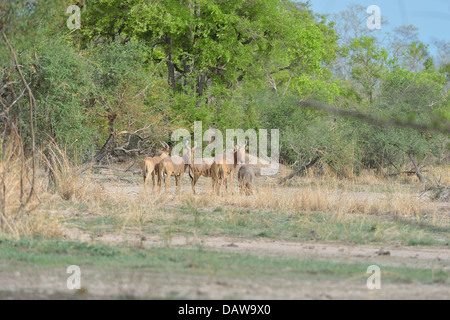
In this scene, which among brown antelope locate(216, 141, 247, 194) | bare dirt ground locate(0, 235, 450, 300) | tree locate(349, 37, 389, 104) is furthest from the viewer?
tree locate(349, 37, 389, 104)

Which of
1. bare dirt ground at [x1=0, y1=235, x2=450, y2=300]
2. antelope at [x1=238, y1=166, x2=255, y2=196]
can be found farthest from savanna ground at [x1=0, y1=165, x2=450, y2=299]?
antelope at [x1=238, y1=166, x2=255, y2=196]

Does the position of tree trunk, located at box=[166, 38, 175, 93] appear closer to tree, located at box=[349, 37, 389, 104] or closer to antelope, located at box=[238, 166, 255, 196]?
antelope, located at box=[238, 166, 255, 196]

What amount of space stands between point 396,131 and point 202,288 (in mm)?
21366

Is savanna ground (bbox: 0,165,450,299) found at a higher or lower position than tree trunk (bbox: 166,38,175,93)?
lower

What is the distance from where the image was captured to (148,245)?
965 centimetres

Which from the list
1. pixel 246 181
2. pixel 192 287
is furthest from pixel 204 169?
pixel 192 287

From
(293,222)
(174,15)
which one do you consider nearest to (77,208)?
(293,222)

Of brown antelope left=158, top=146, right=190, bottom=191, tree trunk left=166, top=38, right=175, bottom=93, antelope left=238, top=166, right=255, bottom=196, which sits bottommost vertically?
antelope left=238, top=166, right=255, bottom=196

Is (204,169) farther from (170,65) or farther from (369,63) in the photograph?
(369,63)

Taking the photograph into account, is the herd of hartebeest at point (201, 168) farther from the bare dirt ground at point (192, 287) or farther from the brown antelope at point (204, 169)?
the bare dirt ground at point (192, 287)

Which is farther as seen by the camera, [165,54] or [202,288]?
[165,54]

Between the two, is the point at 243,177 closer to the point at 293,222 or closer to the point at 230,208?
the point at 230,208

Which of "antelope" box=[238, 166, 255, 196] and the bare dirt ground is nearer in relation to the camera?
the bare dirt ground

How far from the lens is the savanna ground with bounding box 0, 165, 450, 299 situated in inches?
267
